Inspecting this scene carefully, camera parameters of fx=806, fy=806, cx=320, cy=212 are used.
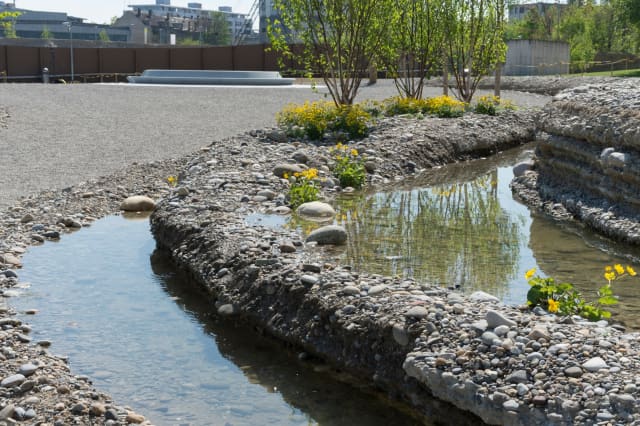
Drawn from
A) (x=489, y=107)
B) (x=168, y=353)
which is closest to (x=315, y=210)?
(x=168, y=353)

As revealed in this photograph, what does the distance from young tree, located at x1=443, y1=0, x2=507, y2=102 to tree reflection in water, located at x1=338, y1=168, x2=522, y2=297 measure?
8.60 metres

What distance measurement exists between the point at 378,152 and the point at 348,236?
4757mm

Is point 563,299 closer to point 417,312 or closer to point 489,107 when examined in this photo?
point 417,312

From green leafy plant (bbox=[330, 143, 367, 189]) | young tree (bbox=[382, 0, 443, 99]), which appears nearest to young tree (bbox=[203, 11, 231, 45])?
young tree (bbox=[382, 0, 443, 99])

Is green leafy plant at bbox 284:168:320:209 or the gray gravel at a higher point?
the gray gravel

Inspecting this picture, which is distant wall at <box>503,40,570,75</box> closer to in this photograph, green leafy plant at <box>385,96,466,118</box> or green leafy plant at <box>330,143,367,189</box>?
green leafy plant at <box>385,96,466,118</box>

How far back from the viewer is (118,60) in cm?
3869

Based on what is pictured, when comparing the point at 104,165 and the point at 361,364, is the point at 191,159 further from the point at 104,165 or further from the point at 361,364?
the point at 361,364

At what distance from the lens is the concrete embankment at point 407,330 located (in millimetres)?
4176

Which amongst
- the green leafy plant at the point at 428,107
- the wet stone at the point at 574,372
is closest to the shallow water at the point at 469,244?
the wet stone at the point at 574,372

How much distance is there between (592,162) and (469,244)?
2.74m

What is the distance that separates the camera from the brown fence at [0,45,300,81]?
122ft

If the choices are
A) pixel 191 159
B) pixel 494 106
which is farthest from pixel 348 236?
pixel 494 106

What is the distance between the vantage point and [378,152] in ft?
42.4
